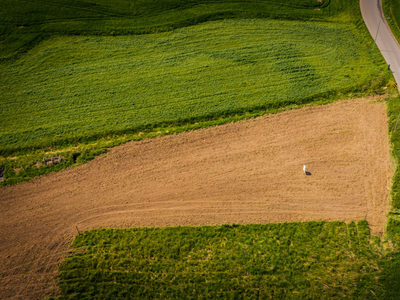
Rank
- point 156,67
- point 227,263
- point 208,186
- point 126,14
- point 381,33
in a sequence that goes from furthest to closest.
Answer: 1. point 126,14
2. point 381,33
3. point 156,67
4. point 208,186
5. point 227,263

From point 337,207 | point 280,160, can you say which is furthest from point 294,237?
point 280,160

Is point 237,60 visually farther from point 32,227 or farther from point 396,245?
point 32,227

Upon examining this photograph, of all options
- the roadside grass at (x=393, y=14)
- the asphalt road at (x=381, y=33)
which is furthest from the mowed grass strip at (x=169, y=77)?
the roadside grass at (x=393, y=14)

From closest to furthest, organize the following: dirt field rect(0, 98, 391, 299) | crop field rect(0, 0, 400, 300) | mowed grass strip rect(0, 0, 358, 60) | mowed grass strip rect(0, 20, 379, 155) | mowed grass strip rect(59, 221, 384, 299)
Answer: mowed grass strip rect(59, 221, 384, 299) < crop field rect(0, 0, 400, 300) < dirt field rect(0, 98, 391, 299) < mowed grass strip rect(0, 20, 379, 155) < mowed grass strip rect(0, 0, 358, 60)

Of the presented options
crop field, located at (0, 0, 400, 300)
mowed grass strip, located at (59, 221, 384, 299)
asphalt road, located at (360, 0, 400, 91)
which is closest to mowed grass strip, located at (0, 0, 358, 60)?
crop field, located at (0, 0, 400, 300)

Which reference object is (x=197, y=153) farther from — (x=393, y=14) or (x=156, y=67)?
(x=393, y=14)

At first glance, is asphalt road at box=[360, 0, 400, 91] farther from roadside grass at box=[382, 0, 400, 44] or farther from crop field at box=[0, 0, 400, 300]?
crop field at box=[0, 0, 400, 300]

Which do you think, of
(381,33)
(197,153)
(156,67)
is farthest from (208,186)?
(381,33)
